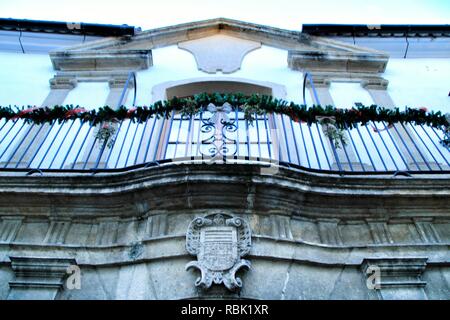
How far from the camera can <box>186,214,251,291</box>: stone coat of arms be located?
3.72 m

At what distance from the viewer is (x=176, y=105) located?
211 inches

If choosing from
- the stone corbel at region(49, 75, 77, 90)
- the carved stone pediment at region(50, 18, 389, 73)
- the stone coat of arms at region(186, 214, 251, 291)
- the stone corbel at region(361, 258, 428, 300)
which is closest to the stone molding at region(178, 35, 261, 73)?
the carved stone pediment at region(50, 18, 389, 73)

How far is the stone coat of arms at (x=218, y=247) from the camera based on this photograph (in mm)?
3723

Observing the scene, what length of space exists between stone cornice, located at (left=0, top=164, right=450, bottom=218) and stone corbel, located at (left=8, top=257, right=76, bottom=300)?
2.08ft

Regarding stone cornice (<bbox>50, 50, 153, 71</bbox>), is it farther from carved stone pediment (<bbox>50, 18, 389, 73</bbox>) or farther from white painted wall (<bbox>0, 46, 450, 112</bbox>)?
white painted wall (<bbox>0, 46, 450, 112</bbox>)

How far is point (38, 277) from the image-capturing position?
3.92 m

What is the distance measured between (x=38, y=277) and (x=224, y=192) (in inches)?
75.8

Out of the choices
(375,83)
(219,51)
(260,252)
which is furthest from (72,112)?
(375,83)

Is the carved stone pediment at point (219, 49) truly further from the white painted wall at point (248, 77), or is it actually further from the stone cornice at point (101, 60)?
the white painted wall at point (248, 77)

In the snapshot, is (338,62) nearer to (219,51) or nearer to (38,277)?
(219,51)

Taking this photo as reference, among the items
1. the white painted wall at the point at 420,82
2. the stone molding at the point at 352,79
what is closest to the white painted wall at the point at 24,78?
the stone molding at the point at 352,79

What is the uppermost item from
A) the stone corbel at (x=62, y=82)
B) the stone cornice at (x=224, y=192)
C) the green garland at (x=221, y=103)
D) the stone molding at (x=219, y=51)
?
the stone molding at (x=219, y=51)

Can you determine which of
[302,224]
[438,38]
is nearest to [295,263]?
[302,224]

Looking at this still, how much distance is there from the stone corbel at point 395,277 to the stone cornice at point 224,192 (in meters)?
0.61
